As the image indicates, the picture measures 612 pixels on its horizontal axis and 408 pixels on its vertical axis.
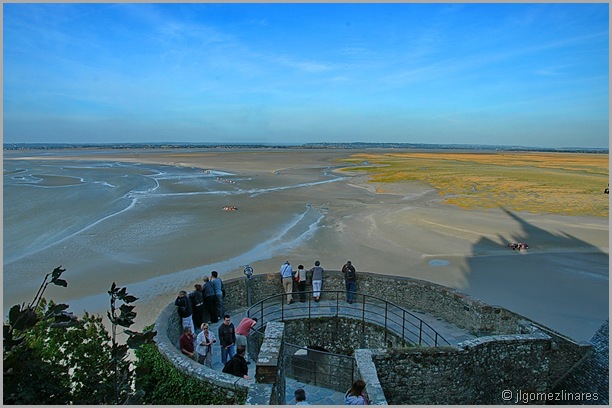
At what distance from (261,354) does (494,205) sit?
29.3 m

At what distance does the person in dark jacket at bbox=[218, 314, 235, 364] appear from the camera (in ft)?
24.0

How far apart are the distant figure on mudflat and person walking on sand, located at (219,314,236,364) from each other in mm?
1141

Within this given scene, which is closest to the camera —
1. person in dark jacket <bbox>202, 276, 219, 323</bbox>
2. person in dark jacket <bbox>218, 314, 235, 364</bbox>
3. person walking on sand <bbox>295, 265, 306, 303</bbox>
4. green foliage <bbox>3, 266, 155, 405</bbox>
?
green foliage <bbox>3, 266, 155, 405</bbox>

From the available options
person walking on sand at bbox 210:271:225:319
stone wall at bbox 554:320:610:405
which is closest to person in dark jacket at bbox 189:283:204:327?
person walking on sand at bbox 210:271:225:319

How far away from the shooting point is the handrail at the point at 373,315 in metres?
8.76

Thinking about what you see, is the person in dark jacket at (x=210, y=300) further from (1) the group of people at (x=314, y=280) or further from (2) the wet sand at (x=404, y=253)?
(2) the wet sand at (x=404, y=253)

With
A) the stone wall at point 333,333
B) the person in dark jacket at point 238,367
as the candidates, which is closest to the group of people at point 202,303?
the stone wall at point 333,333

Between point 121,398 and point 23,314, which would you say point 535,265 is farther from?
point 23,314

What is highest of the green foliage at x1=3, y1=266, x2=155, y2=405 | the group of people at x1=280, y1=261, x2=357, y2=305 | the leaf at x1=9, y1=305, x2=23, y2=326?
the leaf at x1=9, y1=305, x2=23, y2=326

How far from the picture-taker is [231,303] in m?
9.97

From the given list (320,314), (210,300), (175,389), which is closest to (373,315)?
(320,314)

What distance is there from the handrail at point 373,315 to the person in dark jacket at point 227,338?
1.22m

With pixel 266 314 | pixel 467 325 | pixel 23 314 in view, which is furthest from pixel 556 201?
pixel 23 314

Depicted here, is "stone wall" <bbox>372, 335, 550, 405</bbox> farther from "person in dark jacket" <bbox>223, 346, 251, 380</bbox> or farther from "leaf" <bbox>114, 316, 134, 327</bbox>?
"leaf" <bbox>114, 316, 134, 327</bbox>
